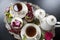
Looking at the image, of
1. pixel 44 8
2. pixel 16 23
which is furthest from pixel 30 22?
pixel 44 8

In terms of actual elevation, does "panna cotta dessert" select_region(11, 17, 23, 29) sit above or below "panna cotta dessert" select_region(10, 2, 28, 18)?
below

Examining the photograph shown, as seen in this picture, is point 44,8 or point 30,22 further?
point 44,8

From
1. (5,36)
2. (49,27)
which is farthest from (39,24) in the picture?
(5,36)

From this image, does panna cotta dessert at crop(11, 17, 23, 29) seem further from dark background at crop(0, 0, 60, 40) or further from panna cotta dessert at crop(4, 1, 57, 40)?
dark background at crop(0, 0, 60, 40)

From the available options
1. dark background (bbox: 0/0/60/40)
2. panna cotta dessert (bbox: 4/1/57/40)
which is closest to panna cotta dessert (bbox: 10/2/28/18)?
panna cotta dessert (bbox: 4/1/57/40)

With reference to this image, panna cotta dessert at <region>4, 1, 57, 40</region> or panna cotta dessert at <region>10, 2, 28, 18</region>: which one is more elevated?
panna cotta dessert at <region>10, 2, 28, 18</region>

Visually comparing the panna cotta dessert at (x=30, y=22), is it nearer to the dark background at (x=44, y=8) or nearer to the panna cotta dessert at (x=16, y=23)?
the panna cotta dessert at (x=16, y=23)

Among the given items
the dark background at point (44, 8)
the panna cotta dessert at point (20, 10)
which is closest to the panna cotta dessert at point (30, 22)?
the panna cotta dessert at point (20, 10)

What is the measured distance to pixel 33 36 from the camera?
0.90m

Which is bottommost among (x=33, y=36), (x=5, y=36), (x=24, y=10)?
(x=5, y=36)

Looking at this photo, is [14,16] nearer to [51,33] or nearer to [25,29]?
[25,29]

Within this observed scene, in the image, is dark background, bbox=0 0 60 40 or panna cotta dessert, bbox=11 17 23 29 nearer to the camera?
panna cotta dessert, bbox=11 17 23 29

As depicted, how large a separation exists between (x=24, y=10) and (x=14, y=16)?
2.6 inches

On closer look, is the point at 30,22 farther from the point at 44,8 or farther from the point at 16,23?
the point at 44,8
